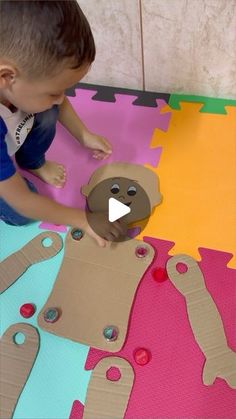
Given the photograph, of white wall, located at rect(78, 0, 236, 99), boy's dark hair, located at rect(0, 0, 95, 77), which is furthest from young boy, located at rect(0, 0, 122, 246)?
white wall, located at rect(78, 0, 236, 99)

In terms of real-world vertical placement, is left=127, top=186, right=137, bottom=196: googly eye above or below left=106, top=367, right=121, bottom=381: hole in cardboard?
above

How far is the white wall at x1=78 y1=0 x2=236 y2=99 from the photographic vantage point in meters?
0.96

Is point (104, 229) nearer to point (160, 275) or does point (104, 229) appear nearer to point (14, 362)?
point (160, 275)

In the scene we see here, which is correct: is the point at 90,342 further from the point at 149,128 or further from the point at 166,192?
the point at 149,128

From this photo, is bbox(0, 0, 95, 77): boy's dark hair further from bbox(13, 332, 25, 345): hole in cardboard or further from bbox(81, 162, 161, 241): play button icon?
bbox(13, 332, 25, 345): hole in cardboard

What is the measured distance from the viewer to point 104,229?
88cm

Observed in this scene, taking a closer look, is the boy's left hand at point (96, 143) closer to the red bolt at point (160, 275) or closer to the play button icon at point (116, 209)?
the play button icon at point (116, 209)

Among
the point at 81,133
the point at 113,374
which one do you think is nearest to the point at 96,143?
the point at 81,133

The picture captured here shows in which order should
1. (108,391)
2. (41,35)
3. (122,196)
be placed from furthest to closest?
(122,196) → (108,391) → (41,35)

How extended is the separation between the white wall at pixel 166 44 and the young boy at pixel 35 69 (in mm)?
325

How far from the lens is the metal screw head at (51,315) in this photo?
815 mm

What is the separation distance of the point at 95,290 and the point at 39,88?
1.36ft

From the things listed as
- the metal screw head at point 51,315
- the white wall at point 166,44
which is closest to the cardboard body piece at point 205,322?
the metal screw head at point 51,315

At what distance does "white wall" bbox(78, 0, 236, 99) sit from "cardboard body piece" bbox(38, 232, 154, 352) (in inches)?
18.7
